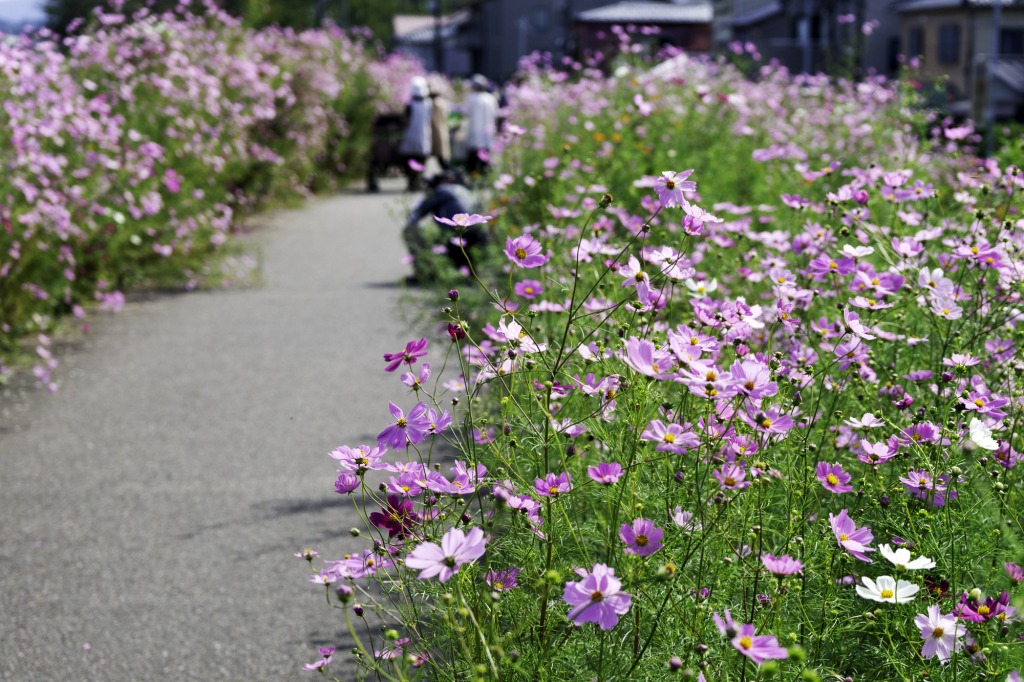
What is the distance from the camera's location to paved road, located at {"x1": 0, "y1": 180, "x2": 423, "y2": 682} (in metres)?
3.72

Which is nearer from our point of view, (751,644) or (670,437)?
(751,644)

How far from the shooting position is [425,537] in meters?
2.26

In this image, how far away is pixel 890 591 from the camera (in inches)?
75.1

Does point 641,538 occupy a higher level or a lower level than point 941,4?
higher

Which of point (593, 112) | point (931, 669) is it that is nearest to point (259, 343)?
point (593, 112)

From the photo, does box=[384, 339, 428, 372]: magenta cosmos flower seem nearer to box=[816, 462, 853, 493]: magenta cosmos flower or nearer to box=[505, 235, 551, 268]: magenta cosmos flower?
box=[505, 235, 551, 268]: magenta cosmos flower

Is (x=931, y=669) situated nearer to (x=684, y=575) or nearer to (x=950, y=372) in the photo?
(x=684, y=575)

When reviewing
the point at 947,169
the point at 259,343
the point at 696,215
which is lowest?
the point at 259,343

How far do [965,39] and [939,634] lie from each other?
45.5 meters

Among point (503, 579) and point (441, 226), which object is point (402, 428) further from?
point (441, 226)

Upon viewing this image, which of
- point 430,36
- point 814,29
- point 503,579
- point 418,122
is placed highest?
point 503,579

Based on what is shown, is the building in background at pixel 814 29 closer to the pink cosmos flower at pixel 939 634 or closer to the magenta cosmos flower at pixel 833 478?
the magenta cosmos flower at pixel 833 478

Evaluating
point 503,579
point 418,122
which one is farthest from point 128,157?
point 503,579

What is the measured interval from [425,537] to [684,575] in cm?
55
